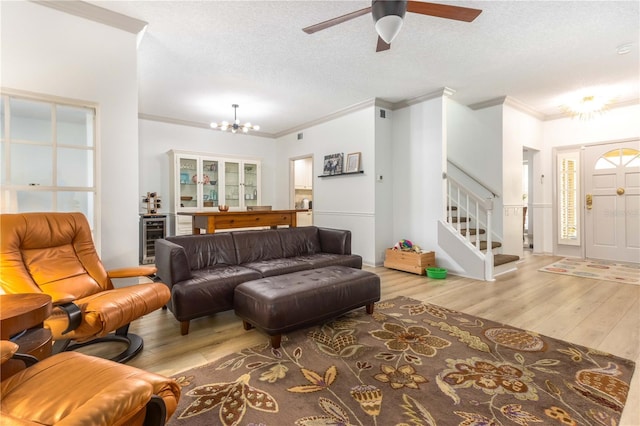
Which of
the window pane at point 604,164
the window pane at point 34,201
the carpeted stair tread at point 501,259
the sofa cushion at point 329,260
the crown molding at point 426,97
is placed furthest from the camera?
the window pane at point 604,164

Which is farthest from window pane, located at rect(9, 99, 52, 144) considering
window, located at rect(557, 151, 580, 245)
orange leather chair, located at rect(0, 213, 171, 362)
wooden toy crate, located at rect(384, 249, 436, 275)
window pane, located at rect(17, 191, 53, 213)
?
window, located at rect(557, 151, 580, 245)

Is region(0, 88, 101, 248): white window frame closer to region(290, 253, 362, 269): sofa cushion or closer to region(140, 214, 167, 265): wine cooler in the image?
region(290, 253, 362, 269): sofa cushion

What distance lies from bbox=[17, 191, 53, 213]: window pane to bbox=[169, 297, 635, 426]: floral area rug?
6.56 feet

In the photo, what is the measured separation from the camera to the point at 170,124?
6.08 meters

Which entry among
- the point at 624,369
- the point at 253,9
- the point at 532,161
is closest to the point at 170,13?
the point at 253,9

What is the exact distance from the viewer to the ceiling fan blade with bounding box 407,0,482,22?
6.73ft

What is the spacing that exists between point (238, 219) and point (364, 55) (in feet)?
8.41

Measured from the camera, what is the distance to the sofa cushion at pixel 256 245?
11.6 feet

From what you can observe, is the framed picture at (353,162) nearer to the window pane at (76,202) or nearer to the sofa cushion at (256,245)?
the sofa cushion at (256,245)

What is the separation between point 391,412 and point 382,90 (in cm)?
431

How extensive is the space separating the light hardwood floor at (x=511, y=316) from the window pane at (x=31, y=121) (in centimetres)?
182

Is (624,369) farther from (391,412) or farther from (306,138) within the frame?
(306,138)

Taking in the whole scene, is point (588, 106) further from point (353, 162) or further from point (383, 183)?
point (353, 162)

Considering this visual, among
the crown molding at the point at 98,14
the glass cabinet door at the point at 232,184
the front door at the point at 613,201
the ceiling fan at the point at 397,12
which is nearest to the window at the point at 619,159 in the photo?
the front door at the point at 613,201
